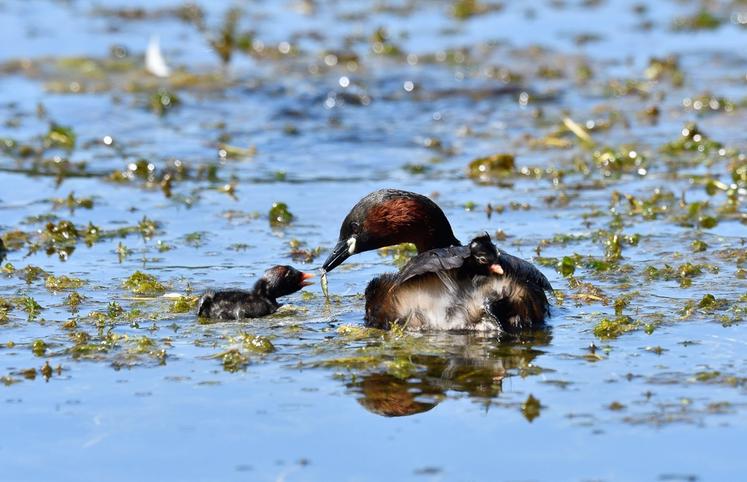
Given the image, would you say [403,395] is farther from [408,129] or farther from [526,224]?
[408,129]

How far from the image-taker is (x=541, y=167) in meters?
13.1

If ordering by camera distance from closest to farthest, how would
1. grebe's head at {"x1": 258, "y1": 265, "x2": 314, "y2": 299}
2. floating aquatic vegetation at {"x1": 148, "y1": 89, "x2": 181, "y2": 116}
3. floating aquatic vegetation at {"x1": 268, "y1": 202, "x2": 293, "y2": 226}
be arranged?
grebe's head at {"x1": 258, "y1": 265, "x2": 314, "y2": 299}, floating aquatic vegetation at {"x1": 268, "y1": 202, "x2": 293, "y2": 226}, floating aquatic vegetation at {"x1": 148, "y1": 89, "x2": 181, "y2": 116}

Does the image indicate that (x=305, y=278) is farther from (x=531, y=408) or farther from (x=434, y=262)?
(x=531, y=408)

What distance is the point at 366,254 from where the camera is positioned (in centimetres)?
1042

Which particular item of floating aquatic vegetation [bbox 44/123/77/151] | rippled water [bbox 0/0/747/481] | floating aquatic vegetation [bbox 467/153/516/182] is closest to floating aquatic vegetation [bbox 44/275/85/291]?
rippled water [bbox 0/0/747/481]

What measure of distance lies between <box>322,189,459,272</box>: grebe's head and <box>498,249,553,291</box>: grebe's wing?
91 cm

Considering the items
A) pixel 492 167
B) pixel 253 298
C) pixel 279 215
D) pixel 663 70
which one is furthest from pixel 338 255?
pixel 663 70

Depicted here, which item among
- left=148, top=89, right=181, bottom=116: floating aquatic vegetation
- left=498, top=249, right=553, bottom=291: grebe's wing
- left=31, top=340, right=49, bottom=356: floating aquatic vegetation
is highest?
left=148, top=89, right=181, bottom=116: floating aquatic vegetation

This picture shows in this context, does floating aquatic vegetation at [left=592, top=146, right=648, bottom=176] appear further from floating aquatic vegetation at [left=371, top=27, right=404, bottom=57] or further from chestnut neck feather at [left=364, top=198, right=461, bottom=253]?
floating aquatic vegetation at [left=371, top=27, right=404, bottom=57]

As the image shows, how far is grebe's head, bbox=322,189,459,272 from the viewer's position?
29.5 ft

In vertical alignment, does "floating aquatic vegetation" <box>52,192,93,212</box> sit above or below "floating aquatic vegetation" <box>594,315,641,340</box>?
above

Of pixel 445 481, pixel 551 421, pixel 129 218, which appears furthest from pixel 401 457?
pixel 129 218

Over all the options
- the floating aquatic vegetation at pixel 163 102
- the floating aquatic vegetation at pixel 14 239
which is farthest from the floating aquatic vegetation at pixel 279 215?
the floating aquatic vegetation at pixel 163 102

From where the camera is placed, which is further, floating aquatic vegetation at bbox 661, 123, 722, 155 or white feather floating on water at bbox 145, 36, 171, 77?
white feather floating on water at bbox 145, 36, 171, 77
